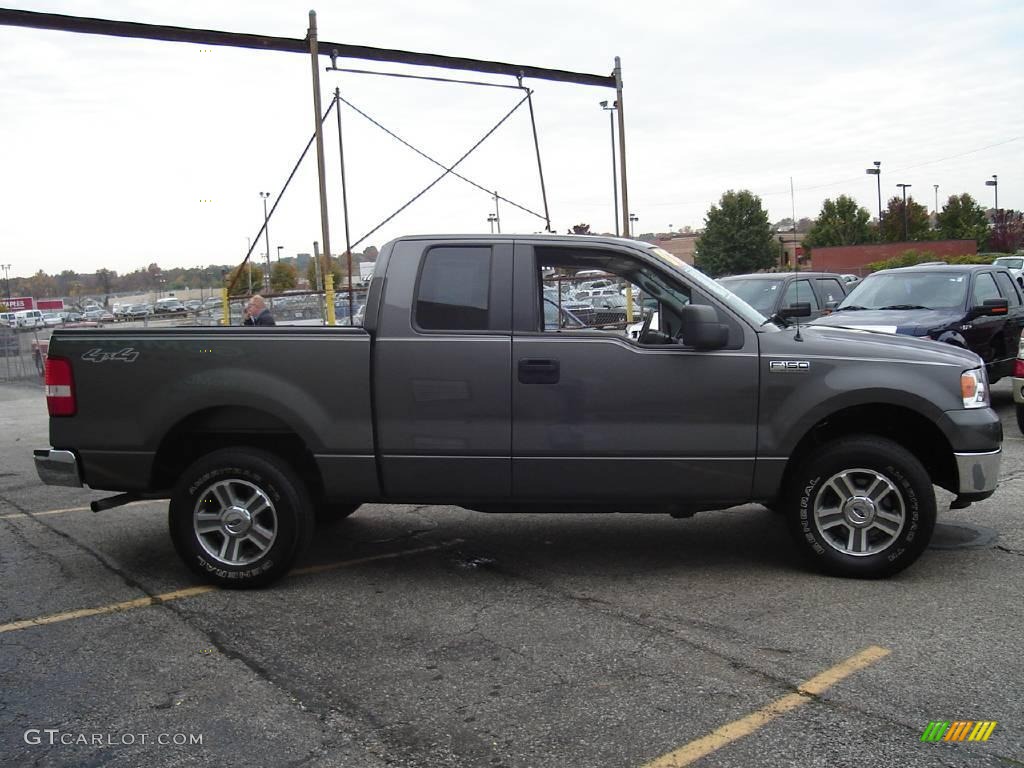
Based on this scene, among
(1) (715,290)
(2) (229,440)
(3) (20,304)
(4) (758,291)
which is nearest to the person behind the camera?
(1) (715,290)

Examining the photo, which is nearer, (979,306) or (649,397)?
(649,397)

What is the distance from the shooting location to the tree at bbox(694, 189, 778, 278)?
6794cm

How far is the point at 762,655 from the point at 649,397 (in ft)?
5.12

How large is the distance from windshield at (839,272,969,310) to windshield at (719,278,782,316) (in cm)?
164

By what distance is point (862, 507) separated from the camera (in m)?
5.33

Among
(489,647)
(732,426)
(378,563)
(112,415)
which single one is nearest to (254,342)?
(112,415)

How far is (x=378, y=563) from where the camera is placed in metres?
6.07

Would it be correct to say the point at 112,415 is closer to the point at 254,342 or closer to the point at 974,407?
the point at 254,342

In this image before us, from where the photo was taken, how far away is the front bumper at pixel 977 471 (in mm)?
5293

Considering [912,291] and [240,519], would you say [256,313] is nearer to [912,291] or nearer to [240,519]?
[240,519]

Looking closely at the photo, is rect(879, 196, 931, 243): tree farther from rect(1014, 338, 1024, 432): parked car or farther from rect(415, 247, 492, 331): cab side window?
rect(415, 247, 492, 331): cab side window

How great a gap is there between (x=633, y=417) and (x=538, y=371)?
0.60m

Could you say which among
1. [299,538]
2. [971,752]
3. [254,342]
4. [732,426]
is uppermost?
[254,342]

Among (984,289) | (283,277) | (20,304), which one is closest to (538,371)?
(984,289)
